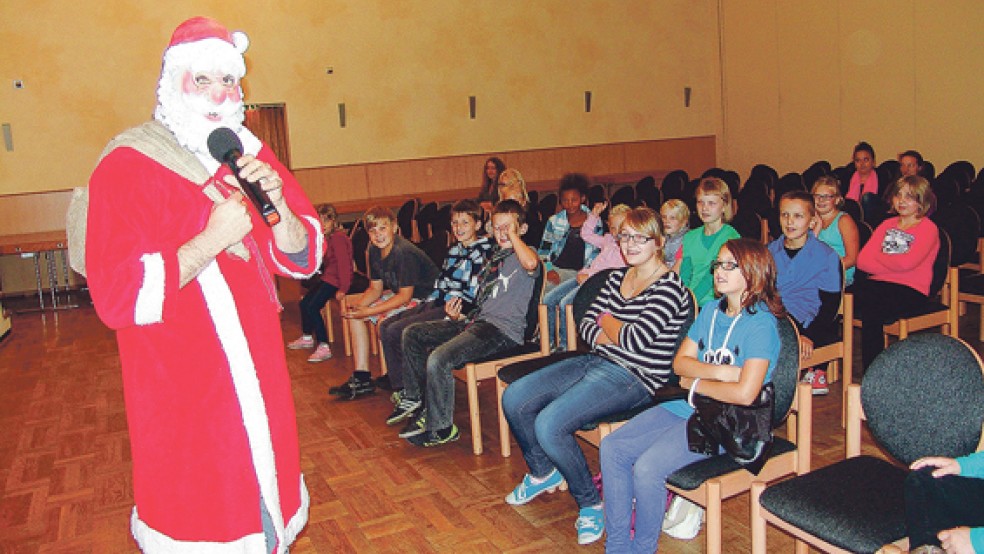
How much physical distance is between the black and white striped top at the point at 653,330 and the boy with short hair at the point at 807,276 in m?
1.09

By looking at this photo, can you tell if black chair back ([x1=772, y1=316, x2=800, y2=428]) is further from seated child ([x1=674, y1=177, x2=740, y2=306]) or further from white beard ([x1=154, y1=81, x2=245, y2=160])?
white beard ([x1=154, y1=81, x2=245, y2=160])

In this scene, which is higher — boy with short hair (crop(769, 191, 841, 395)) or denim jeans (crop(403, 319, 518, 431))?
boy with short hair (crop(769, 191, 841, 395))

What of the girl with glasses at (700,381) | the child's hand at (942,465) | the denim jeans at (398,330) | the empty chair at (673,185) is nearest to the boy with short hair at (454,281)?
the denim jeans at (398,330)

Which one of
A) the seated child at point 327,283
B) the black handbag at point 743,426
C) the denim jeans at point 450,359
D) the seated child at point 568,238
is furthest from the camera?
the seated child at point 327,283

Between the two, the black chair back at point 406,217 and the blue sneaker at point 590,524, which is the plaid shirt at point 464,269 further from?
the black chair back at point 406,217

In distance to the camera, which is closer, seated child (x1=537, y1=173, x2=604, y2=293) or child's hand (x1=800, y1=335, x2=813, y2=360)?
child's hand (x1=800, y1=335, x2=813, y2=360)

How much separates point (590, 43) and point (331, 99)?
167 inches

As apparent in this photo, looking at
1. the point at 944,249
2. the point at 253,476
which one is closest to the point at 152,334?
the point at 253,476

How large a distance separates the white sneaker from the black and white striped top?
456 mm

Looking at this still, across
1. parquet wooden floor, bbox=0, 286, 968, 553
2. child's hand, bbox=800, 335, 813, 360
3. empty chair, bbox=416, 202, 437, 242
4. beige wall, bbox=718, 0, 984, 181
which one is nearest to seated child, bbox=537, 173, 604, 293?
parquet wooden floor, bbox=0, 286, 968, 553

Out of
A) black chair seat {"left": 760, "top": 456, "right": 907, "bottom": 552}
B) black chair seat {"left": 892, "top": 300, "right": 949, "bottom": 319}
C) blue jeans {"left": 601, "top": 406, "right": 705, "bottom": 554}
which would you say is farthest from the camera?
black chair seat {"left": 892, "top": 300, "right": 949, "bottom": 319}

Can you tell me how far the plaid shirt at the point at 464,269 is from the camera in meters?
4.72

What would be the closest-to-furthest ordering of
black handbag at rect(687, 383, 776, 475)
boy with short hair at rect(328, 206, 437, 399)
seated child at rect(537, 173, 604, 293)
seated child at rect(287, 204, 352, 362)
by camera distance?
black handbag at rect(687, 383, 776, 475) < boy with short hair at rect(328, 206, 437, 399) < seated child at rect(537, 173, 604, 293) < seated child at rect(287, 204, 352, 362)

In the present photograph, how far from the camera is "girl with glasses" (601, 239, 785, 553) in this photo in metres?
2.77
